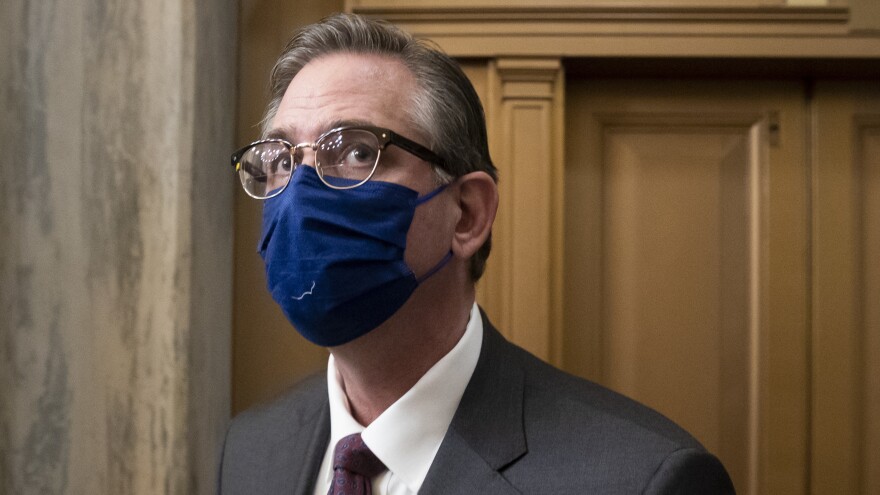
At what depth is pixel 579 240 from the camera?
2314 mm

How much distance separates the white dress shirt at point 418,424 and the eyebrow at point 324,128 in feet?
1.14

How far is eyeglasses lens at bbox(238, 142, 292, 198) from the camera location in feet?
4.00

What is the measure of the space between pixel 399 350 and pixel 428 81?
0.41 meters

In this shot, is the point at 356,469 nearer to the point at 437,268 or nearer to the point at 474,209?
the point at 437,268

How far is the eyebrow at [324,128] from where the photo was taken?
1180 mm

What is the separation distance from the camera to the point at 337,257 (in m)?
1.13

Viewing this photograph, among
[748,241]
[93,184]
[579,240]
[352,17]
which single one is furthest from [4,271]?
[748,241]

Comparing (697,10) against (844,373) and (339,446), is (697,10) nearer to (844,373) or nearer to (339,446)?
(844,373)

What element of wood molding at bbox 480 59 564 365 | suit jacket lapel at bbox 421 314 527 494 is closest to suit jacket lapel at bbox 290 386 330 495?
suit jacket lapel at bbox 421 314 527 494

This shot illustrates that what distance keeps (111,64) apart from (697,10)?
143cm

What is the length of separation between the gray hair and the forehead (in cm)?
2

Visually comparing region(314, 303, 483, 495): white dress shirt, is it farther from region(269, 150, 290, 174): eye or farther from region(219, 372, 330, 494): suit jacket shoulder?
region(269, 150, 290, 174): eye

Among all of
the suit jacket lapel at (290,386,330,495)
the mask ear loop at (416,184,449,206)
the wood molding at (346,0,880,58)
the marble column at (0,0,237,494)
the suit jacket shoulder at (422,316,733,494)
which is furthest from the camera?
the wood molding at (346,0,880,58)

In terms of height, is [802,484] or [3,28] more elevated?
[3,28]
